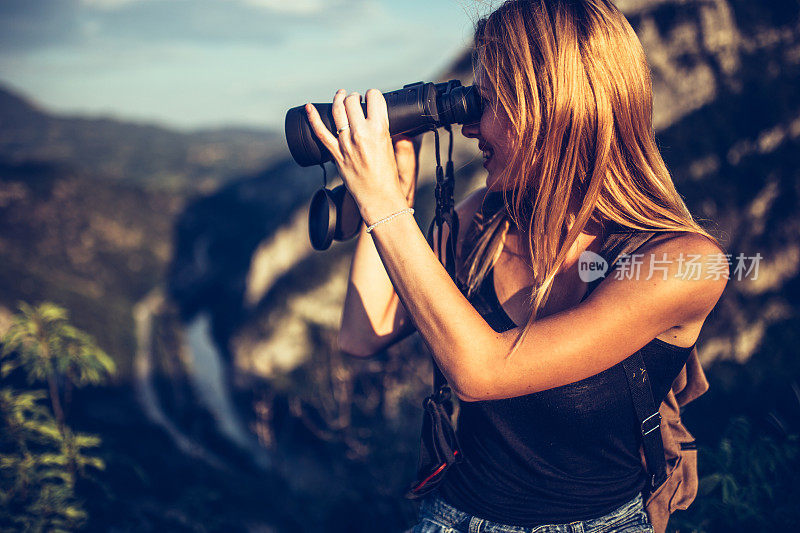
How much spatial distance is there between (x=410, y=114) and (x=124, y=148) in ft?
203

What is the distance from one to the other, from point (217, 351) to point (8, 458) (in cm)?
2211

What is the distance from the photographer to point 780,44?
10.6 metres

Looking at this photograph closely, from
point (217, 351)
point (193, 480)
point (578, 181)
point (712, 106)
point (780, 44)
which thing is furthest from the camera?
point (217, 351)

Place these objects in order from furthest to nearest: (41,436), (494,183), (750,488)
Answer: (41,436), (750,488), (494,183)

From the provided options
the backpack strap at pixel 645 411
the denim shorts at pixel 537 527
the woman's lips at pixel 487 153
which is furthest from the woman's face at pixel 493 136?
the denim shorts at pixel 537 527

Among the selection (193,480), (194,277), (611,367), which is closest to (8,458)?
(611,367)

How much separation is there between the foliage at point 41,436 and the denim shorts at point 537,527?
2.11 meters

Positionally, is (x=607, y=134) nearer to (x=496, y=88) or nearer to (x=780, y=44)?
(x=496, y=88)

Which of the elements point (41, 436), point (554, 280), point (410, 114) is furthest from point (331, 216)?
point (41, 436)

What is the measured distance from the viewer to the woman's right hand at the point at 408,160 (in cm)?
183

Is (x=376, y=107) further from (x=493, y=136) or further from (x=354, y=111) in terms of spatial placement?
(x=493, y=136)

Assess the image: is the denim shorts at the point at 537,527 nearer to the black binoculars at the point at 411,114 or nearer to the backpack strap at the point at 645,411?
the backpack strap at the point at 645,411

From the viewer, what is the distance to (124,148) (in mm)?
53312

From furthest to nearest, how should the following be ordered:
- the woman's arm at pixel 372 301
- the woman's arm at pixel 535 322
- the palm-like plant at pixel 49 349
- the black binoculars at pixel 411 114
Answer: the palm-like plant at pixel 49 349 < the woman's arm at pixel 372 301 < the black binoculars at pixel 411 114 < the woman's arm at pixel 535 322
